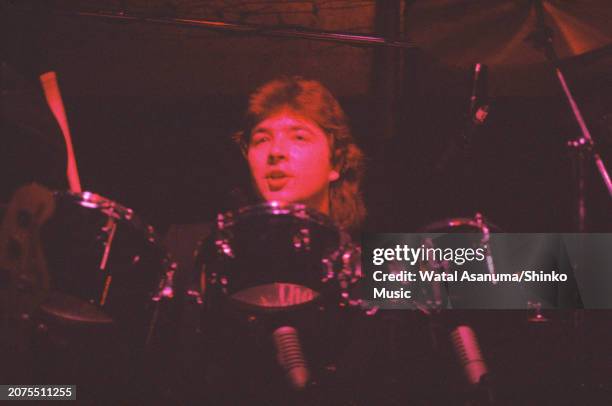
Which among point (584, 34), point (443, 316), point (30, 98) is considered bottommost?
point (443, 316)

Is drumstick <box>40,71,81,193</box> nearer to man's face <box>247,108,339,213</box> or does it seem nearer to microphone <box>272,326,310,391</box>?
man's face <box>247,108,339,213</box>

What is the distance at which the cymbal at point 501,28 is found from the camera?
2.03m

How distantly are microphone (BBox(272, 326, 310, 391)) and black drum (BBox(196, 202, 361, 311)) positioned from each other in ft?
0.24

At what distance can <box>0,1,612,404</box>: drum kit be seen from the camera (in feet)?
5.31

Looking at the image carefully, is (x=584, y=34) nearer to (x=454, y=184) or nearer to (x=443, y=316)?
(x=454, y=184)

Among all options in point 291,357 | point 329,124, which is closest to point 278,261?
point 291,357

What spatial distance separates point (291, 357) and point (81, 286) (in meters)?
0.59

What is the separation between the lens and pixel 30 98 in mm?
1912

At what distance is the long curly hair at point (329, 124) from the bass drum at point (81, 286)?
0.89 meters

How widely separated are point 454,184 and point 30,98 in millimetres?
1680

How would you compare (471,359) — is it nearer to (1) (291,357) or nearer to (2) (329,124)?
(1) (291,357)

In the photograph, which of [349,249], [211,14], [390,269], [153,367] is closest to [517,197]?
[390,269]

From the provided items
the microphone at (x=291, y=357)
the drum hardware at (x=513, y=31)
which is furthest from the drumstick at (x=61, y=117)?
the drum hardware at (x=513, y=31)

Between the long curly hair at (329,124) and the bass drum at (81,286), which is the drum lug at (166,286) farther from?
the long curly hair at (329,124)
